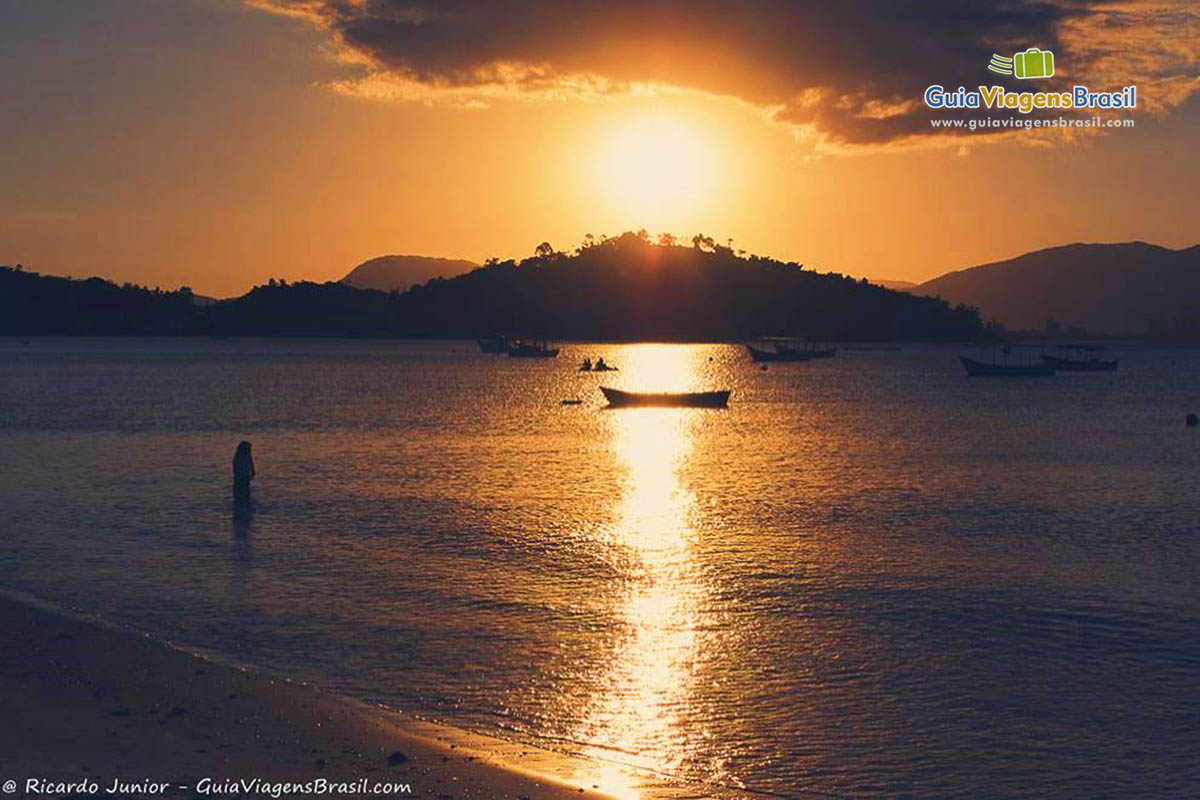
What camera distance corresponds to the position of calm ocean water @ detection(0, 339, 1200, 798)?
52.6 feet

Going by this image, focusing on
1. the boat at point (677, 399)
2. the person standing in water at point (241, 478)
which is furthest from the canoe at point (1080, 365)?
the person standing in water at point (241, 478)

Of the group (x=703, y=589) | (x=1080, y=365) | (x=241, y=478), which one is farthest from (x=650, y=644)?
(x=1080, y=365)

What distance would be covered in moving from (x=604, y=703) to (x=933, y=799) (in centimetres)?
515

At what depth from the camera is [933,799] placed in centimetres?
1377

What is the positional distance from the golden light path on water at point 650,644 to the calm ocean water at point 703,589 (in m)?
0.08

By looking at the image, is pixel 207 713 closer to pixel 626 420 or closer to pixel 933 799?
pixel 933 799

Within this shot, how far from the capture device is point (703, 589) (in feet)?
84.9

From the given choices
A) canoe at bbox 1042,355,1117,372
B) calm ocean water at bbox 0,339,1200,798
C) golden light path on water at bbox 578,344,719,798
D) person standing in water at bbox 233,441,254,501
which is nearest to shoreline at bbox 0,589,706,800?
golden light path on water at bbox 578,344,719,798

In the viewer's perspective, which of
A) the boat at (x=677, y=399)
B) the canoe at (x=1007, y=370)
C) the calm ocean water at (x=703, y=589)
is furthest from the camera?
the canoe at (x=1007, y=370)

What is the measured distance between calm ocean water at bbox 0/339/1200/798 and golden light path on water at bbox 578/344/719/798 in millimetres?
77

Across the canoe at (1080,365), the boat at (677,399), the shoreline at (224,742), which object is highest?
the canoe at (1080,365)

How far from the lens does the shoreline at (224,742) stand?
40.9 ft

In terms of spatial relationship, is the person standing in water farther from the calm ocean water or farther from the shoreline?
the shoreline

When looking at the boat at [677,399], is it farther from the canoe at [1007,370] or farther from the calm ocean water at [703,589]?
the canoe at [1007,370]
